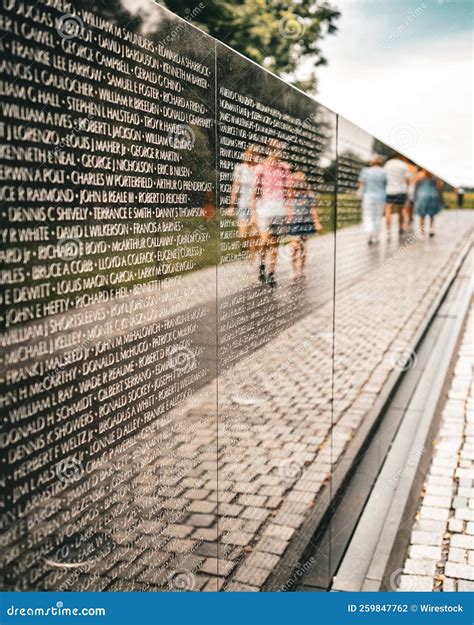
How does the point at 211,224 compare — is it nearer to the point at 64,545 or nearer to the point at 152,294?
the point at 152,294

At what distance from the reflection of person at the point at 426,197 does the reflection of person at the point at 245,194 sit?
8.79m

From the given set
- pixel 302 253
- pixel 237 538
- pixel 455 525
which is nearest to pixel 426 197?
pixel 455 525

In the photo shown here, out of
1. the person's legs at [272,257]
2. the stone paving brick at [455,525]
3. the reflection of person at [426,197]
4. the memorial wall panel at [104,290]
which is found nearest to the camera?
the memorial wall panel at [104,290]

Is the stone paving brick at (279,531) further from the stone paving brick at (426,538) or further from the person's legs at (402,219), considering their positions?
the person's legs at (402,219)

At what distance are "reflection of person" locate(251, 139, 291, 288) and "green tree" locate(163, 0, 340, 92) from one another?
29.5 ft

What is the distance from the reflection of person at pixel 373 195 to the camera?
6.84 m

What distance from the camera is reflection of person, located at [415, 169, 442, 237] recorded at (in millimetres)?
12406

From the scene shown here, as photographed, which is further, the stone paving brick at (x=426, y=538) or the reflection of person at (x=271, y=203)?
the stone paving brick at (x=426, y=538)

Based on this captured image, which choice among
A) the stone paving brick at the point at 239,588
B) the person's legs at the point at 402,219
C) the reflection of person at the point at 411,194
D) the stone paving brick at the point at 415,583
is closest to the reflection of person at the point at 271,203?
the stone paving brick at the point at 239,588

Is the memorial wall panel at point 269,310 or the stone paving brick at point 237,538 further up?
the memorial wall panel at point 269,310

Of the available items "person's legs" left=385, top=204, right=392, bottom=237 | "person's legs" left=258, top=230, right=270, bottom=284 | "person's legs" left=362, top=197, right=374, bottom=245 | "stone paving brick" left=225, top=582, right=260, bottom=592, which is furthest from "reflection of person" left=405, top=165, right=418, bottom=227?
"stone paving brick" left=225, top=582, right=260, bottom=592

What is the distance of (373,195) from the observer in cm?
729

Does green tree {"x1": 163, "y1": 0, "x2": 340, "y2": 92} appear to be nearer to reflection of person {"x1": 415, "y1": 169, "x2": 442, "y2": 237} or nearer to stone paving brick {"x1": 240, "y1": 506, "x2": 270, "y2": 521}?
reflection of person {"x1": 415, "y1": 169, "x2": 442, "y2": 237}

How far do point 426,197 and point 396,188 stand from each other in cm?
446
